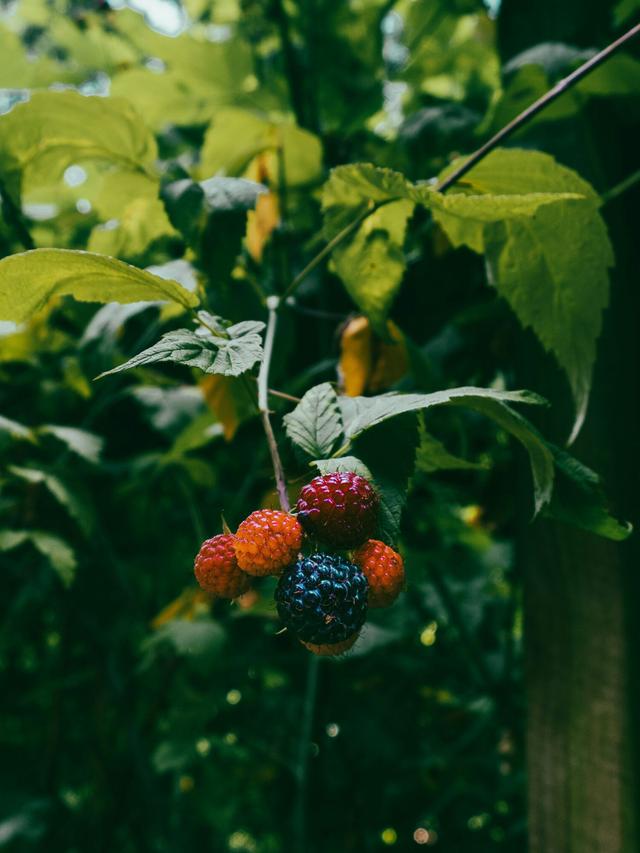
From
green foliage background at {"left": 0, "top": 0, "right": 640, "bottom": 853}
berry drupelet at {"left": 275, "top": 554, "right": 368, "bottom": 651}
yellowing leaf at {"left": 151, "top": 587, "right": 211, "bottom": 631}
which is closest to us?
berry drupelet at {"left": 275, "top": 554, "right": 368, "bottom": 651}

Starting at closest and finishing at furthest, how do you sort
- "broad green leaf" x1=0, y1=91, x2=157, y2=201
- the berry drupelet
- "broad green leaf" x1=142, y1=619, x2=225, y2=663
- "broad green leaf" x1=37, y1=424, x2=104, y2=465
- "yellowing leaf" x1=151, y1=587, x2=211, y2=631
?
the berry drupelet
"broad green leaf" x1=0, y1=91, x2=157, y2=201
"broad green leaf" x1=37, y1=424, x2=104, y2=465
"broad green leaf" x1=142, y1=619, x2=225, y2=663
"yellowing leaf" x1=151, y1=587, x2=211, y2=631

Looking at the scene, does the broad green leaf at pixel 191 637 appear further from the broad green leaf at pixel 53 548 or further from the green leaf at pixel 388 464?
the green leaf at pixel 388 464

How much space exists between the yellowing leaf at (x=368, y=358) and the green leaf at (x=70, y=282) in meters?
0.28

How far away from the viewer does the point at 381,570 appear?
1.38 ft

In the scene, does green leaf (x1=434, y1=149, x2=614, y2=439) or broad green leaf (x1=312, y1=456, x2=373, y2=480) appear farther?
green leaf (x1=434, y1=149, x2=614, y2=439)

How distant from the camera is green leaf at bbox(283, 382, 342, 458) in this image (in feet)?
1.52

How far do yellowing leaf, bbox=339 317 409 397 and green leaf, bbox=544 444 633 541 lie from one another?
0.99ft

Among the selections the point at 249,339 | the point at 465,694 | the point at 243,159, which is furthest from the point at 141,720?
the point at 249,339

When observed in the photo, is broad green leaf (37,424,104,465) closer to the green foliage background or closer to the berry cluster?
the green foliage background

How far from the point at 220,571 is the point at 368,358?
1.29ft

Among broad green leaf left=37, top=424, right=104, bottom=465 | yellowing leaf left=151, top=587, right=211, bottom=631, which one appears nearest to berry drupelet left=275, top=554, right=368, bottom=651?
broad green leaf left=37, top=424, right=104, bottom=465

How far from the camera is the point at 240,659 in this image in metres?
1.29

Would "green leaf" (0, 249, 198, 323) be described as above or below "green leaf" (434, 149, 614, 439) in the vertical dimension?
above

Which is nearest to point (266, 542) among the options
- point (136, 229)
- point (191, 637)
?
point (136, 229)
